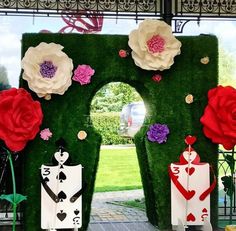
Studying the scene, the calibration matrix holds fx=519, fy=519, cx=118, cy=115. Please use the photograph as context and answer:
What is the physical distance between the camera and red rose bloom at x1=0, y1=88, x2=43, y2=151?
13.0 ft

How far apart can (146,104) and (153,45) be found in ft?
1.98

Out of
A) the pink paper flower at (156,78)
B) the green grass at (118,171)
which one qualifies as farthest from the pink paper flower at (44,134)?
the green grass at (118,171)

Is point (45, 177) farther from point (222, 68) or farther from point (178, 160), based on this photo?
point (222, 68)

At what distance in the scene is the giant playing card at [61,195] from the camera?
13.7 feet

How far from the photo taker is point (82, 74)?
4.45m

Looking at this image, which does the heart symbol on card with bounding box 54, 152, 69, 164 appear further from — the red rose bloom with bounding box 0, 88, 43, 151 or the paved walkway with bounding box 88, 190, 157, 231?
the paved walkway with bounding box 88, 190, 157, 231

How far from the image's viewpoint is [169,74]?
15.2ft

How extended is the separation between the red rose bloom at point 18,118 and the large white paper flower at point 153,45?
3.25 feet

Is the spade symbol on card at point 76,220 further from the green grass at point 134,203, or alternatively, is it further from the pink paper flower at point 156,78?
the green grass at point 134,203

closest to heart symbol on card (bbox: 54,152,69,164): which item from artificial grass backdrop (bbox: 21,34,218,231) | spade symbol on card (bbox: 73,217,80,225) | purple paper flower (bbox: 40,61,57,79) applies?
artificial grass backdrop (bbox: 21,34,218,231)

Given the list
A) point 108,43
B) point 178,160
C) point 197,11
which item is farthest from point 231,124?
point 197,11

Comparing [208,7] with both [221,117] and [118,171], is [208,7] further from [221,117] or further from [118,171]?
[118,171]

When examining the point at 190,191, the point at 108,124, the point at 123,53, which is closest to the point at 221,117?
the point at 190,191

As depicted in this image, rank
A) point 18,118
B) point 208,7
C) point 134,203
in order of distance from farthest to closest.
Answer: point 134,203
point 208,7
point 18,118
